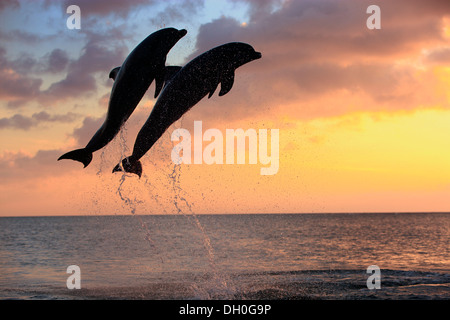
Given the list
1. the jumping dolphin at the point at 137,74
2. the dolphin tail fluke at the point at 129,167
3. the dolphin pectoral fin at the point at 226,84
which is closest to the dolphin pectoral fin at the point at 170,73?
the jumping dolphin at the point at 137,74

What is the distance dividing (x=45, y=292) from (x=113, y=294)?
3.28 m

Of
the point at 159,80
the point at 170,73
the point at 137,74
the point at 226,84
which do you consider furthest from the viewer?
the point at 226,84

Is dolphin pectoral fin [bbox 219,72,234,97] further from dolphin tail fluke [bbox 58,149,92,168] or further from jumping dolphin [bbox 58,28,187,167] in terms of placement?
dolphin tail fluke [bbox 58,149,92,168]

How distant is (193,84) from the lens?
10508 millimetres

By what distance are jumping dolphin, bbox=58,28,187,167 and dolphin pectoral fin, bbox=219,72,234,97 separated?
4.85ft

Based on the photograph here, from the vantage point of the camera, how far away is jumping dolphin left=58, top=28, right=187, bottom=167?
9930mm

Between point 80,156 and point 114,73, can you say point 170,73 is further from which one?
point 80,156

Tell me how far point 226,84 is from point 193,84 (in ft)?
2.92

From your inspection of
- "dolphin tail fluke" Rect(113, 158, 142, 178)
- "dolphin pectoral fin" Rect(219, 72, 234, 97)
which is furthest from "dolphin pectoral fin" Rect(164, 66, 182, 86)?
"dolphin tail fluke" Rect(113, 158, 142, 178)

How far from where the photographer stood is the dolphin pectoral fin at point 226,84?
429 inches

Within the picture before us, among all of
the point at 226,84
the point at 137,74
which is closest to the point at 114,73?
the point at 137,74

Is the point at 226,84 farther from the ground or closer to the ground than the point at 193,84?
farther from the ground
